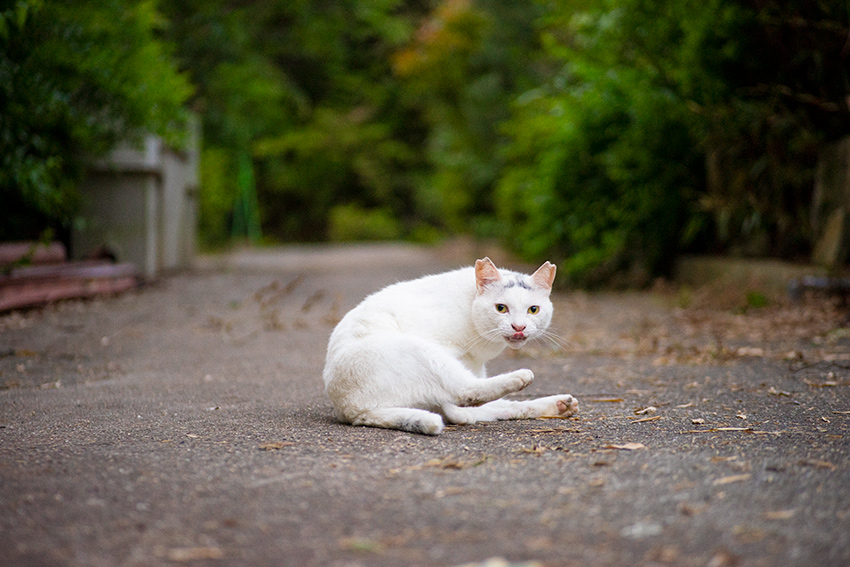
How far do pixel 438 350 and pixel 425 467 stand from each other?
0.71 meters

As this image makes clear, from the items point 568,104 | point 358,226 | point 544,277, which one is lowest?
point 544,277

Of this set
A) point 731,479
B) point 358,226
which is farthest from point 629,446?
point 358,226

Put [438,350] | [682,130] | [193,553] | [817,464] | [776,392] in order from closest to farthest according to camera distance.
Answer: [193,553] → [817,464] → [438,350] → [776,392] → [682,130]

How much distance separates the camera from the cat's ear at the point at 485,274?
3316 millimetres

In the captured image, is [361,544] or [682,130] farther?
[682,130]

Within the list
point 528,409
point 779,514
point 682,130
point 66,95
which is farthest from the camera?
point 682,130

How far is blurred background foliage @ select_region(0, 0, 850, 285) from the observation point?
685 centimetres

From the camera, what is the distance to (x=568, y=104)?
30.9 ft

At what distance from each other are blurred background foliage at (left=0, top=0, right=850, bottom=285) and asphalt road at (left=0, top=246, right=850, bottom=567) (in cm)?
258

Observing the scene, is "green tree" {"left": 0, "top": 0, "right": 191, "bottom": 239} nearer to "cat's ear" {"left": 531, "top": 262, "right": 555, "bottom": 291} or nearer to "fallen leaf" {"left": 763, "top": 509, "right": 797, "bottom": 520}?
"cat's ear" {"left": 531, "top": 262, "right": 555, "bottom": 291}

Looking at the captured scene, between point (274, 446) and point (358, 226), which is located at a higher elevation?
point (358, 226)

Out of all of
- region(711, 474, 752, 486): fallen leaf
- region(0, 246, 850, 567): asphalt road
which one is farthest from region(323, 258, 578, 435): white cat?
region(711, 474, 752, 486): fallen leaf

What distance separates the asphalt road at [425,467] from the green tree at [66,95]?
85.3 inches

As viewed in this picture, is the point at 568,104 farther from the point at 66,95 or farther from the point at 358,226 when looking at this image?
the point at 358,226
